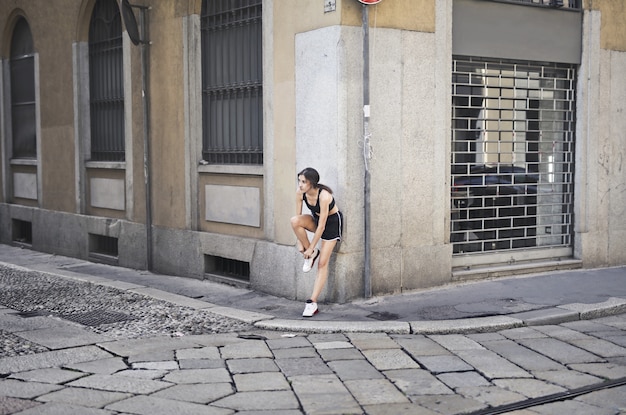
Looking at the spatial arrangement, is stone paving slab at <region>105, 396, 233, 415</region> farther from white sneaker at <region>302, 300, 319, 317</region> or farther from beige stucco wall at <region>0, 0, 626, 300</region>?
beige stucco wall at <region>0, 0, 626, 300</region>

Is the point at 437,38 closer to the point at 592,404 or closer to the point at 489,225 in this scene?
the point at 489,225

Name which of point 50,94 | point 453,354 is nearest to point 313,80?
point 453,354

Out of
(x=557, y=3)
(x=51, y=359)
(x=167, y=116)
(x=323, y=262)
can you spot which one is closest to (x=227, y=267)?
(x=167, y=116)

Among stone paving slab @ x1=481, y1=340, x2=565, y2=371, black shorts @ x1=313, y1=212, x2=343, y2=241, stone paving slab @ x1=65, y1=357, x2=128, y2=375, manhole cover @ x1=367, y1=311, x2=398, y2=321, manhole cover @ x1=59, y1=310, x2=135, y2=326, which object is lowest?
stone paving slab @ x1=481, y1=340, x2=565, y2=371

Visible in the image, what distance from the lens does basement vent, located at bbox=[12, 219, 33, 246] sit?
1591cm

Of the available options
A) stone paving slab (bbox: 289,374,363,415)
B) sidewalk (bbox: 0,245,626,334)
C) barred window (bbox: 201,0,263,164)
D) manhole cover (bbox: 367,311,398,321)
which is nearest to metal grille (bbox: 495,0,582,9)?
barred window (bbox: 201,0,263,164)

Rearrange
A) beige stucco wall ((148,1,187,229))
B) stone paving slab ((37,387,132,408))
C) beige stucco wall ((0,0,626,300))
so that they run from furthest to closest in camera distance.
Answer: beige stucco wall ((148,1,187,229)) → beige stucco wall ((0,0,626,300)) → stone paving slab ((37,387,132,408))

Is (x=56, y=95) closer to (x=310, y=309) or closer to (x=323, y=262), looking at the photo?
(x=323, y=262)

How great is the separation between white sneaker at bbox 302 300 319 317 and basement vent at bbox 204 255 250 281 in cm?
217

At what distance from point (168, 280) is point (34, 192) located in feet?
18.8

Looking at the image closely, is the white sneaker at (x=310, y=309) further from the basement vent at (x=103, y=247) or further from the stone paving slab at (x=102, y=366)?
the basement vent at (x=103, y=247)

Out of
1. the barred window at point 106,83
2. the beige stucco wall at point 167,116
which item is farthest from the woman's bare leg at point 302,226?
the barred window at point 106,83

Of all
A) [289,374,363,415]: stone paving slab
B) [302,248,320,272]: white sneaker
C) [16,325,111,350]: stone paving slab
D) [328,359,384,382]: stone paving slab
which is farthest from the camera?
[302,248,320,272]: white sneaker

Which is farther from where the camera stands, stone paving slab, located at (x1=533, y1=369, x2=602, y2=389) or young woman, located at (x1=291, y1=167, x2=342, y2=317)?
young woman, located at (x1=291, y1=167, x2=342, y2=317)
